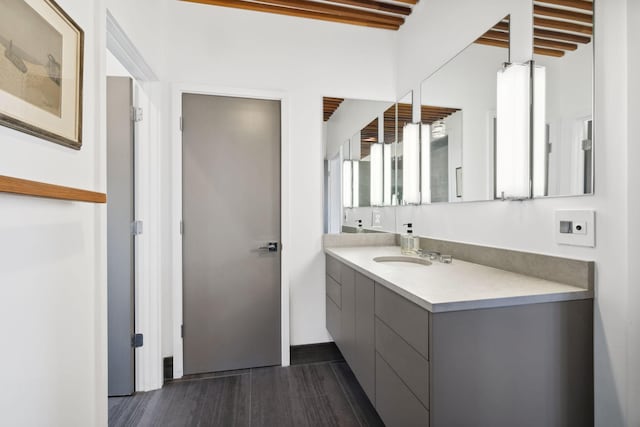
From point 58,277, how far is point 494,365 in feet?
5.13

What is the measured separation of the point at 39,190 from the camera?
77 centimetres

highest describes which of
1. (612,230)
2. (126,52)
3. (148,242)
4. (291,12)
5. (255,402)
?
(291,12)

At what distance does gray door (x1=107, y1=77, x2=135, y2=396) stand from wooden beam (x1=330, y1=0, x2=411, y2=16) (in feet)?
5.56

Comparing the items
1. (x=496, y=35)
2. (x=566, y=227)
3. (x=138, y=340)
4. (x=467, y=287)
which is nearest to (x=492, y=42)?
(x=496, y=35)

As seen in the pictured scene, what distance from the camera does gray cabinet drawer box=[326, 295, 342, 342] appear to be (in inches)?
84.1

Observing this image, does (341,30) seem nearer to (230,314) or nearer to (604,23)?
(604,23)

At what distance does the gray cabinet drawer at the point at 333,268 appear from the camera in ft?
7.07

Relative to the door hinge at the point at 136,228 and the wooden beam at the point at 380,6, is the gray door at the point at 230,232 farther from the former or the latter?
the wooden beam at the point at 380,6

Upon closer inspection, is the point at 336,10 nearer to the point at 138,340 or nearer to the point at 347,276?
the point at 347,276

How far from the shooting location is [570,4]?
122 cm

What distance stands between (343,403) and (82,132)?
198 centimetres

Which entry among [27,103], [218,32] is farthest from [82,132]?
[218,32]

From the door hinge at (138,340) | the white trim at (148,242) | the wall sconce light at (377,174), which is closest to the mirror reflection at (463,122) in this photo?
the wall sconce light at (377,174)

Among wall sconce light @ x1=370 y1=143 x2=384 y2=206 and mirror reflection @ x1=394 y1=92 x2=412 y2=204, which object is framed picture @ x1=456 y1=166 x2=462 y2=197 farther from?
wall sconce light @ x1=370 y1=143 x2=384 y2=206
